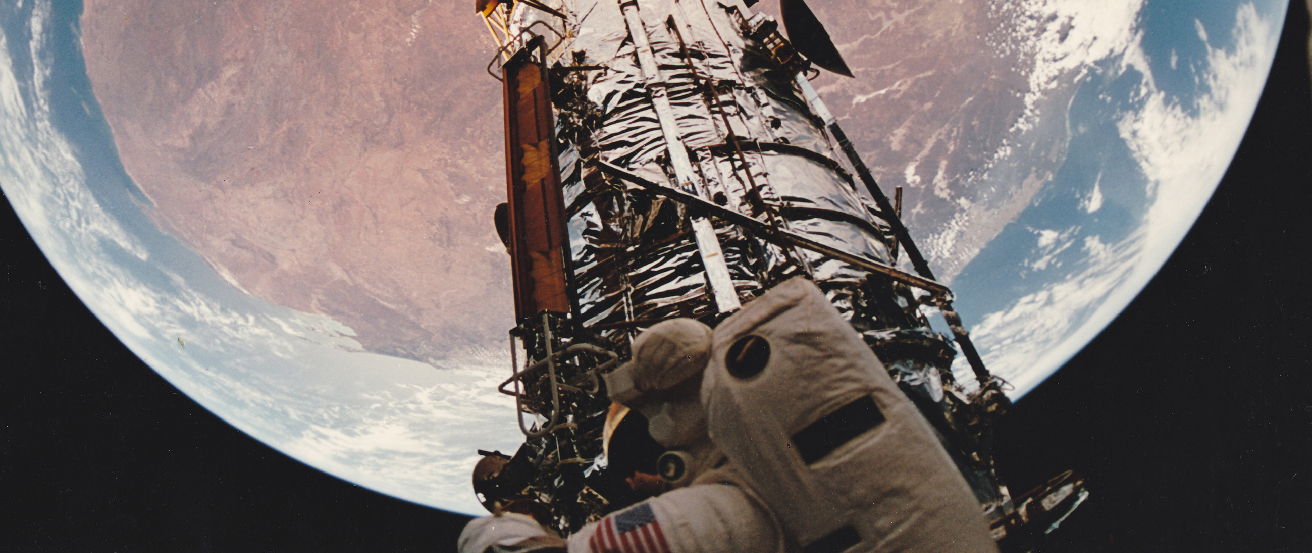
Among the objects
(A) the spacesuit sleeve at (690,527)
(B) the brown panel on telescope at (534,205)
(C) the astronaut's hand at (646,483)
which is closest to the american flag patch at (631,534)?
(A) the spacesuit sleeve at (690,527)

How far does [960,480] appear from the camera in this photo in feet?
6.07

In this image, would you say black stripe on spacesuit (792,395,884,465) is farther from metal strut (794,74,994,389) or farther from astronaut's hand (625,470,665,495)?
metal strut (794,74,994,389)

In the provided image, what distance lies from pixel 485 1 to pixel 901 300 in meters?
7.25

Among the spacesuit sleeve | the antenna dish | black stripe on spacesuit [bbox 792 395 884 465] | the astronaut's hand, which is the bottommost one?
the spacesuit sleeve

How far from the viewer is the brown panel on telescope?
444 cm

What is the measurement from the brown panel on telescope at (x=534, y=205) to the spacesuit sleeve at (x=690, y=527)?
8.12 ft

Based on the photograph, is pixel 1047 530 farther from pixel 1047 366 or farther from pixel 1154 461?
pixel 1154 461

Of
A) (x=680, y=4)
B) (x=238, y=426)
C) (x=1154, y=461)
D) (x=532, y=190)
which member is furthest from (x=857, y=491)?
(x=238, y=426)

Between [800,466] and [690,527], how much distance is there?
1.44 feet

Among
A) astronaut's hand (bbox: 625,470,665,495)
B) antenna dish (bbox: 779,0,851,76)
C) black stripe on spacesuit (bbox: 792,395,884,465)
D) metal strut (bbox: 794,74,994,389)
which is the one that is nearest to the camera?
black stripe on spacesuit (bbox: 792,395,884,465)

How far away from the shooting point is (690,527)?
189 centimetres

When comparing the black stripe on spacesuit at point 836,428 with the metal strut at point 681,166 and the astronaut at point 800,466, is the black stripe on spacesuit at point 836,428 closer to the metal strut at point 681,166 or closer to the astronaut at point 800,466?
the astronaut at point 800,466

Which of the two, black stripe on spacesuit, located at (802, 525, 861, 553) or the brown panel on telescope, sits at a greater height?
the brown panel on telescope

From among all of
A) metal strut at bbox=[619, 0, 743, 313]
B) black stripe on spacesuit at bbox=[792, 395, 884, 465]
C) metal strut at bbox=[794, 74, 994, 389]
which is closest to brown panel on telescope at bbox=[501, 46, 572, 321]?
metal strut at bbox=[619, 0, 743, 313]
